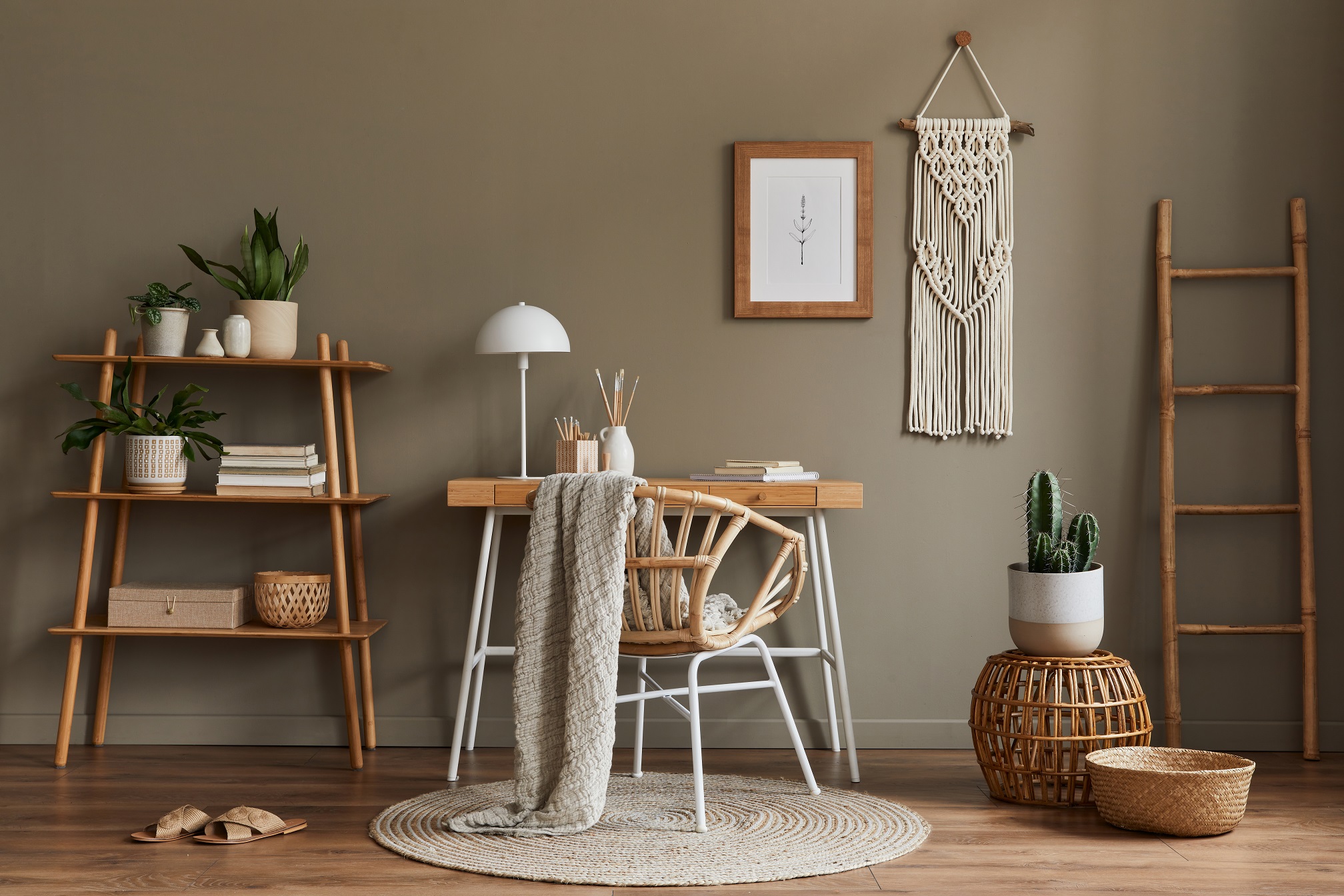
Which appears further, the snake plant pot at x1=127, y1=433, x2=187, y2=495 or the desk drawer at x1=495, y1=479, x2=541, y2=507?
the snake plant pot at x1=127, y1=433, x2=187, y2=495

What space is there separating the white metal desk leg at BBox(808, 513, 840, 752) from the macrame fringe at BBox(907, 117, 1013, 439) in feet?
1.56

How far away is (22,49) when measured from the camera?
312 centimetres

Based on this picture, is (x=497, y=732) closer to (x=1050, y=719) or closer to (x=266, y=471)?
(x=266, y=471)

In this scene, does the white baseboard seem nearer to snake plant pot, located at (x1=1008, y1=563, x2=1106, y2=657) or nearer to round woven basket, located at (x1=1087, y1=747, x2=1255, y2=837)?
snake plant pot, located at (x1=1008, y1=563, x2=1106, y2=657)

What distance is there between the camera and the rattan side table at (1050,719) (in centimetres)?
247

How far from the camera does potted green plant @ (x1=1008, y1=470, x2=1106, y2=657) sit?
2.51m

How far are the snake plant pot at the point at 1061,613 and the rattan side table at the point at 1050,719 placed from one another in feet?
0.09

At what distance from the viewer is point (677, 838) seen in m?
2.26

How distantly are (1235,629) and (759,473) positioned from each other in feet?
4.60

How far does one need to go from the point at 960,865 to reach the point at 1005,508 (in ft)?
4.15

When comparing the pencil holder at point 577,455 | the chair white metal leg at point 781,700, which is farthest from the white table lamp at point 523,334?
the chair white metal leg at point 781,700

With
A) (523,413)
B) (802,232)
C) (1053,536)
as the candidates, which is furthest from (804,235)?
(1053,536)

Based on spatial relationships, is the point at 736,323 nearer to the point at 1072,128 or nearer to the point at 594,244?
the point at 594,244

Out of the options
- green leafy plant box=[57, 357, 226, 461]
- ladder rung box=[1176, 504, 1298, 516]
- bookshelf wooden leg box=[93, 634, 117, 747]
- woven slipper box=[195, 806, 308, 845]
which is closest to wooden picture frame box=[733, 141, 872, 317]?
ladder rung box=[1176, 504, 1298, 516]
